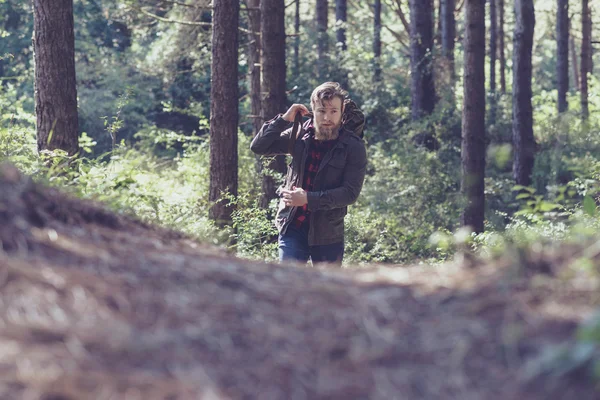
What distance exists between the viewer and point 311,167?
745 centimetres

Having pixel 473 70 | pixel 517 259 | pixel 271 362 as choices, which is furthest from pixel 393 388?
pixel 473 70

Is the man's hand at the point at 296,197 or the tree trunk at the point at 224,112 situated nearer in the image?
the man's hand at the point at 296,197

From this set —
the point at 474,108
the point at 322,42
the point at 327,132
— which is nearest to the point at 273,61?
the point at 474,108

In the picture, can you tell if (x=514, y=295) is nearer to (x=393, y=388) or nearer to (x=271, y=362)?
(x=393, y=388)

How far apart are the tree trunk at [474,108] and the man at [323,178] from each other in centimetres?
667

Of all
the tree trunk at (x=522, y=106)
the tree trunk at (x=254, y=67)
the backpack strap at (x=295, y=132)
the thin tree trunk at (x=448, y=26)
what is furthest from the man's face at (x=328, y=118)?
the thin tree trunk at (x=448, y=26)

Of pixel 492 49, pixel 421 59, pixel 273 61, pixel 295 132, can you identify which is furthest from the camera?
pixel 492 49

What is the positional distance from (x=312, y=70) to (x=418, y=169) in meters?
9.40

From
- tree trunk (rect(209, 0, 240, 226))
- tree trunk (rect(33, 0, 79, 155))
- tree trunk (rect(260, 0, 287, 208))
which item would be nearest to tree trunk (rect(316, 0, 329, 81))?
tree trunk (rect(260, 0, 287, 208))

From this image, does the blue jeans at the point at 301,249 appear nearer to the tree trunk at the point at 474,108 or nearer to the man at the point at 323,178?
the man at the point at 323,178

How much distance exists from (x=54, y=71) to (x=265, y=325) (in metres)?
7.10

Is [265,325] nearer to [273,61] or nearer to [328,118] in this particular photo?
[328,118]

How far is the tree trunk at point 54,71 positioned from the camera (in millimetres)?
9336

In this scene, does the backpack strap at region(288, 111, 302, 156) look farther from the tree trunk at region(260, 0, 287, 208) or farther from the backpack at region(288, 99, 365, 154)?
the tree trunk at region(260, 0, 287, 208)
